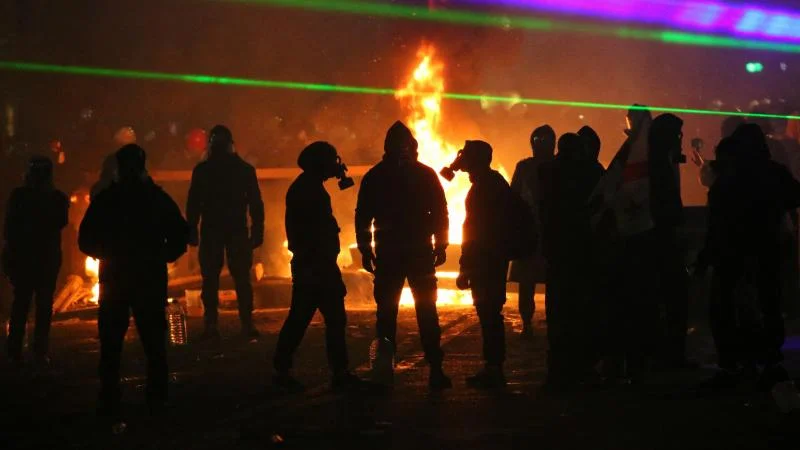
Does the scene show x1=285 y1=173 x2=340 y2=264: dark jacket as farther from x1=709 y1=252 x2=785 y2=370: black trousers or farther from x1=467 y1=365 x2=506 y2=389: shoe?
x1=709 y1=252 x2=785 y2=370: black trousers

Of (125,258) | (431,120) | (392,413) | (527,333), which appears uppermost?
(431,120)

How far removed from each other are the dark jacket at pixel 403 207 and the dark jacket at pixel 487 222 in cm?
23

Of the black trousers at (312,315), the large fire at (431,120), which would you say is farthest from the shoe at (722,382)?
the large fire at (431,120)

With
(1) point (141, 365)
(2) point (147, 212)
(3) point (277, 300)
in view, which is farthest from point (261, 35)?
(2) point (147, 212)

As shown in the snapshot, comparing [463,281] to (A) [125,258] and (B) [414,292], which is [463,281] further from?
(A) [125,258]

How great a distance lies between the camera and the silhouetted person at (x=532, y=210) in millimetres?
10227

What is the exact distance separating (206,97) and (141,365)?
18.2 meters

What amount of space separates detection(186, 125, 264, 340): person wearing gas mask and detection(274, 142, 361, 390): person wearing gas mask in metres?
3.15

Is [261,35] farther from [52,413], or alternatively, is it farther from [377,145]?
[52,413]

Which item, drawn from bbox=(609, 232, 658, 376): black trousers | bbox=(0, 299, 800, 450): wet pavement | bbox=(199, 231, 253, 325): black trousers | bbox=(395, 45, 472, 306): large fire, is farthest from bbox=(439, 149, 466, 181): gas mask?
bbox=(395, 45, 472, 306): large fire

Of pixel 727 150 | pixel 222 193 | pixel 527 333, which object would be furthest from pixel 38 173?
pixel 727 150

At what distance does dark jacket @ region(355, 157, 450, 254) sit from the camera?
7570 millimetres

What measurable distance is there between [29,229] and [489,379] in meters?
5.01

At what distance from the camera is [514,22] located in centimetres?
2855
